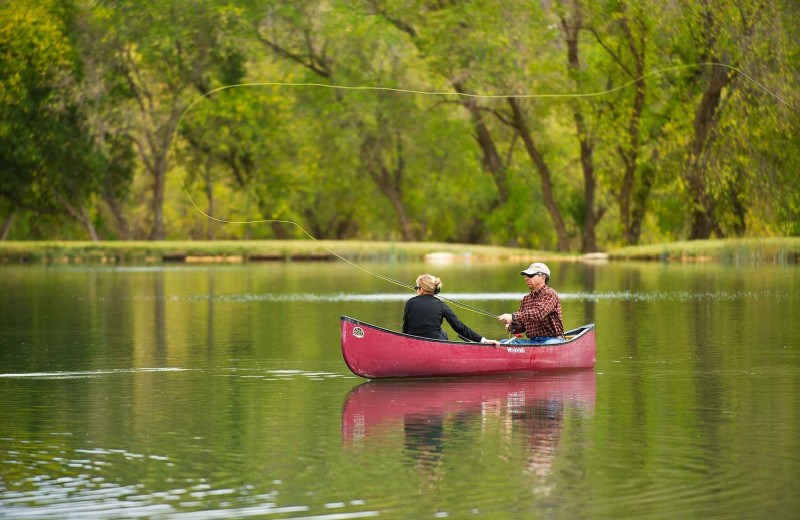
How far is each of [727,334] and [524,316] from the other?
7780mm

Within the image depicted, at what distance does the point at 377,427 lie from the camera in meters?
14.9

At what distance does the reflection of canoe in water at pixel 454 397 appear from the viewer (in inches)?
619

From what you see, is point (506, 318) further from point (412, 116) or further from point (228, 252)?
point (412, 116)

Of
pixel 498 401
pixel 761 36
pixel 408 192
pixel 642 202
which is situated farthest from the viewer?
pixel 408 192

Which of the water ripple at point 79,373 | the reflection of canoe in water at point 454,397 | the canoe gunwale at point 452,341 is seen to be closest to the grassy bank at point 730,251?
the canoe gunwale at point 452,341

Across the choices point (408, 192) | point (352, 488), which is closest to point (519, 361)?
point (352, 488)

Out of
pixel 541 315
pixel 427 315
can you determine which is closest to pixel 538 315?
pixel 541 315

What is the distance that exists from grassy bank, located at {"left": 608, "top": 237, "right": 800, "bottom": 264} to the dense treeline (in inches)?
39.9

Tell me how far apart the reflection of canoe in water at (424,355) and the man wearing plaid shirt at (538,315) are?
346mm

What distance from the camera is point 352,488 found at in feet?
38.1

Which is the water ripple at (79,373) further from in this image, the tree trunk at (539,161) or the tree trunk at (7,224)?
the tree trunk at (7,224)

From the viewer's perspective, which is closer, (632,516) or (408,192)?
(632,516)

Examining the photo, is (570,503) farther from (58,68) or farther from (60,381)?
(58,68)

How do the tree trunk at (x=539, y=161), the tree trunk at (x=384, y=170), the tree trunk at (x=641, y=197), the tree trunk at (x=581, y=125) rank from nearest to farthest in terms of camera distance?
the tree trunk at (x=581, y=125)
the tree trunk at (x=641, y=197)
the tree trunk at (x=539, y=161)
the tree trunk at (x=384, y=170)
